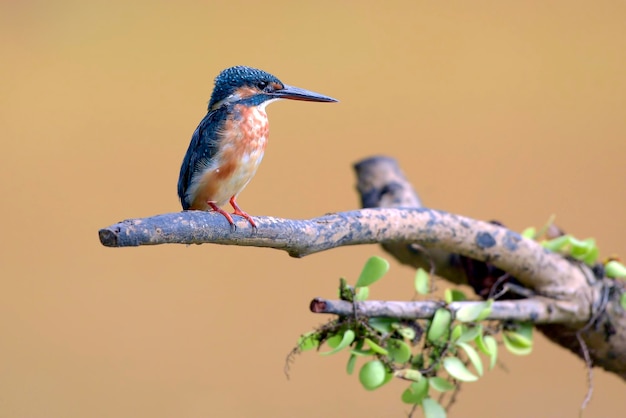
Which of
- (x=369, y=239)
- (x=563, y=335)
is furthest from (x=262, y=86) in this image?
(x=563, y=335)

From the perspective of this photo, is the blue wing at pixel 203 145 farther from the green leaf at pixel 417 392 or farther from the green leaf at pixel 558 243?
the green leaf at pixel 558 243

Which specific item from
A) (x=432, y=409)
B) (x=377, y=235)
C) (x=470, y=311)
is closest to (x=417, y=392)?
(x=432, y=409)

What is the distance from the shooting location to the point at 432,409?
1271 millimetres

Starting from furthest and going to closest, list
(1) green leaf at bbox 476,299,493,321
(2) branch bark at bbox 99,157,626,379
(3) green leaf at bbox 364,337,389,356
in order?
(1) green leaf at bbox 476,299,493,321 < (3) green leaf at bbox 364,337,389,356 < (2) branch bark at bbox 99,157,626,379

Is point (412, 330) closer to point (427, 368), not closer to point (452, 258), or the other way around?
point (427, 368)

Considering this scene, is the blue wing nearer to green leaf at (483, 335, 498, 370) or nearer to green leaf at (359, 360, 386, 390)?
green leaf at (359, 360, 386, 390)

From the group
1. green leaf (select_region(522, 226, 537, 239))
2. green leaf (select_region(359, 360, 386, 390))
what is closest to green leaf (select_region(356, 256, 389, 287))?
green leaf (select_region(359, 360, 386, 390))

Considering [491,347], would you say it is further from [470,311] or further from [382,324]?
[382,324]

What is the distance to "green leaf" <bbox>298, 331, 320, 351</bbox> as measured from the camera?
122cm

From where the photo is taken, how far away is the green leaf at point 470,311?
129 cm

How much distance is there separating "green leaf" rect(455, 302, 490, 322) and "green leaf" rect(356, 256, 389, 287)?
0.57ft

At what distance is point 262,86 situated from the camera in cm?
111

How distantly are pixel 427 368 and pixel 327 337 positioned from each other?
18 cm

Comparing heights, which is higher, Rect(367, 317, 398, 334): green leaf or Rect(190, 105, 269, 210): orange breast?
Rect(190, 105, 269, 210): orange breast
